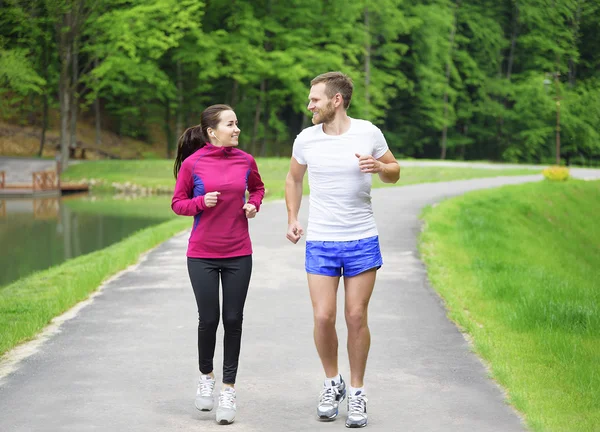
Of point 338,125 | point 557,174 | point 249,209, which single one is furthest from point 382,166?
point 557,174

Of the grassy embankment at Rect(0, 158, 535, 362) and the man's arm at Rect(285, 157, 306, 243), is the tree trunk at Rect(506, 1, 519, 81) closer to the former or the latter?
the grassy embankment at Rect(0, 158, 535, 362)

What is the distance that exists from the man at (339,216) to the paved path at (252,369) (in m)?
0.42

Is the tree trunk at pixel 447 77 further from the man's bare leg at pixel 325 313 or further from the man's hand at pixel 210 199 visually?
the man's hand at pixel 210 199

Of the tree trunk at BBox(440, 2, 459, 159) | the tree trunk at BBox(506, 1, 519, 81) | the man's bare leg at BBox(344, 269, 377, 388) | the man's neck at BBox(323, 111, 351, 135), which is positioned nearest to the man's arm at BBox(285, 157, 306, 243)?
the man's neck at BBox(323, 111, 351, 135)

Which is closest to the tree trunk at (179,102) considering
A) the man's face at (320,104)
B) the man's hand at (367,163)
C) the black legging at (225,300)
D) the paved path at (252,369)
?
the paved path at (252,369)

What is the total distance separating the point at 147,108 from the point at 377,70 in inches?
547

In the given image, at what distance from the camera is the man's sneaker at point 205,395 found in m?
5.71

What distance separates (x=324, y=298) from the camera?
560 cm

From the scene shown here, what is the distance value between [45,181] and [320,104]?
32.0m

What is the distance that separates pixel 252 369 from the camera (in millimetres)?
6805

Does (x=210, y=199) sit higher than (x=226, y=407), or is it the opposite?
(x=210, y=199)

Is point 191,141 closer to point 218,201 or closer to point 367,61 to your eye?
point 218,201

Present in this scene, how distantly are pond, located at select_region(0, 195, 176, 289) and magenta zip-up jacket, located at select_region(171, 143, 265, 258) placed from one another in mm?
9084

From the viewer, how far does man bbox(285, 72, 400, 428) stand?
5523mm
